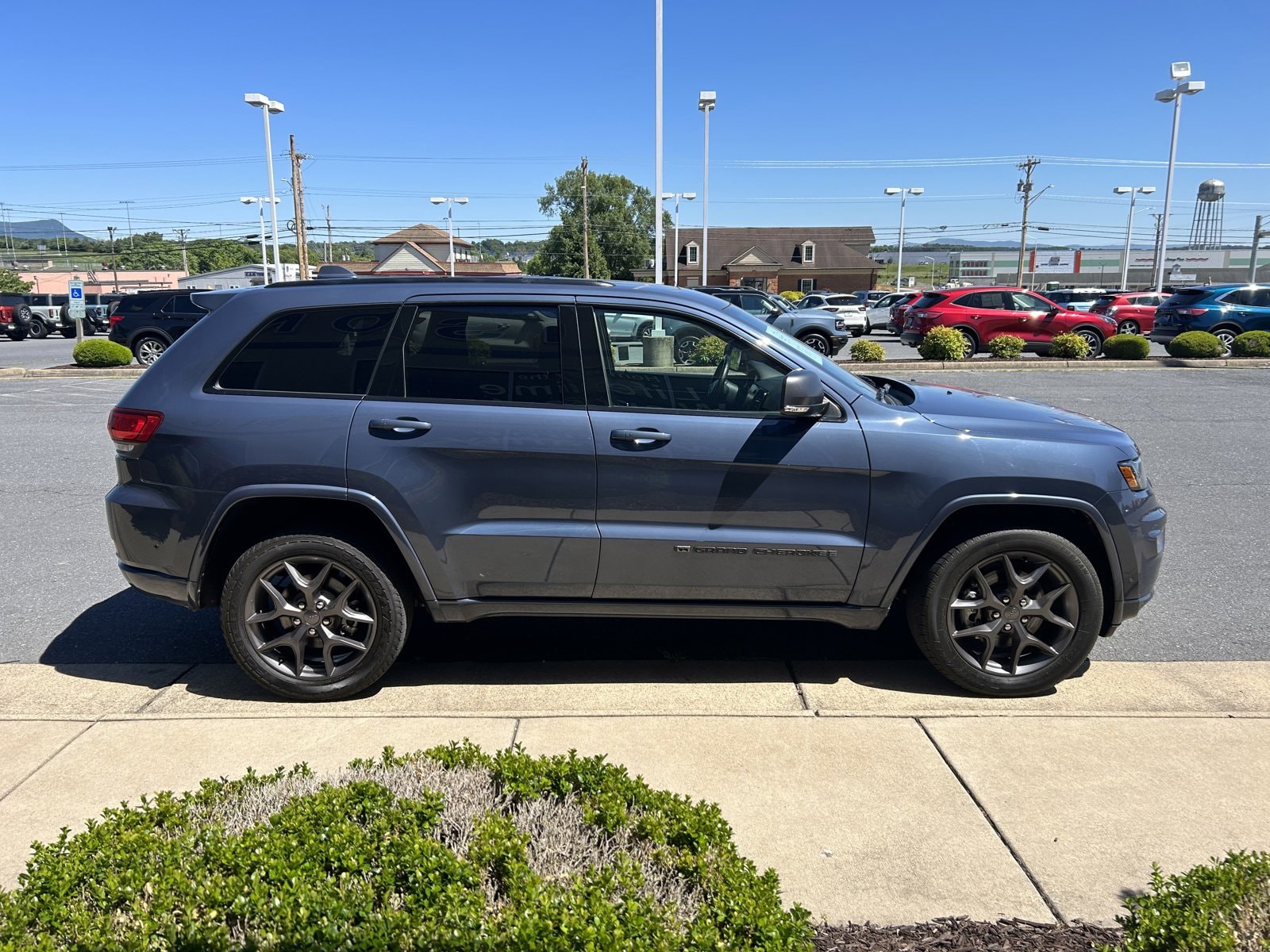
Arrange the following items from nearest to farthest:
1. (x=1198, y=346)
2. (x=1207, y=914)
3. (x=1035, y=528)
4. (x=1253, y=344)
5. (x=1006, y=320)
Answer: (x=1207, y=914) < (x=1035, y=528) < (x=1198, y=346) < (x=1253, y=344) < (x=1006, y=320)

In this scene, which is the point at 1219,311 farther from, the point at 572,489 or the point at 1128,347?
the point at 572,489

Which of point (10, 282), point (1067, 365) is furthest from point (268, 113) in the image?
point (10, 282)

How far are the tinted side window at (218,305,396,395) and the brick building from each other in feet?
253

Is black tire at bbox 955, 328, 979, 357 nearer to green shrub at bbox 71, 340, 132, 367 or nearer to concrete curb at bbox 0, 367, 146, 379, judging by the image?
concrete curb at bbox 0, 367, 146, 379

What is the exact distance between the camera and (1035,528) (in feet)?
14.1

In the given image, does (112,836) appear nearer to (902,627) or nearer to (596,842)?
(596,842)

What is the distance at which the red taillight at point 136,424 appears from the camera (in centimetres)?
421

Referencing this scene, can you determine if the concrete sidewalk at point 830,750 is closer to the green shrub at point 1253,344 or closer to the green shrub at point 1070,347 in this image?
the green shrub at point 1070,347

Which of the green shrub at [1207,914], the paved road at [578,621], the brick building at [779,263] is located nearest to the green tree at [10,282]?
the brick building at [779,263]

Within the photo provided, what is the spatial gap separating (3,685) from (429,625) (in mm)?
2024

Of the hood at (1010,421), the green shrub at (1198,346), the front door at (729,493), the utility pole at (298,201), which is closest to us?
the front door at (729,493)

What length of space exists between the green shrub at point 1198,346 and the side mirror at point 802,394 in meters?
19.3

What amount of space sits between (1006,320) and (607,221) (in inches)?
2911

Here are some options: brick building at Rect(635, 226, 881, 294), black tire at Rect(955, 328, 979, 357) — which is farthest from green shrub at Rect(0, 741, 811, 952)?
brick building at Rect(635, 226, 881, 294)
